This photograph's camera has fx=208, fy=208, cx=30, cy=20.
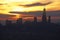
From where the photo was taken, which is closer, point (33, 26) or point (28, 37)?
point (28, 37)

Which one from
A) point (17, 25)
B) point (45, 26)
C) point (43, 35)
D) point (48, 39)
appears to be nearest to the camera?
point (48, 39)

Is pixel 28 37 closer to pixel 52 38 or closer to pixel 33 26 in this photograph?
pixel 52 38

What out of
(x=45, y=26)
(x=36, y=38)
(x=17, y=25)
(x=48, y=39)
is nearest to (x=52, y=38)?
(x=48, y=39)

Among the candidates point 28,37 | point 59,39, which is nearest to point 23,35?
point 28,37

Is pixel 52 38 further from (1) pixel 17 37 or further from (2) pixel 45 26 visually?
(2) pixel 45 26

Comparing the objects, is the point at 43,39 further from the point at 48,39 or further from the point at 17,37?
the point at 17,37

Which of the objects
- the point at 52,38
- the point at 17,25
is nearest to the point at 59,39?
the point at 52,38

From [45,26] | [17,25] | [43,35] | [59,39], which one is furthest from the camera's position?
[17,25]

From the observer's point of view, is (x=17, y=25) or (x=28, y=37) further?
(x=17, y=25)

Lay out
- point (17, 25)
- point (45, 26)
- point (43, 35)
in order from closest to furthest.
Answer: point (43, 35), point (45, 26), point (17, 25)
